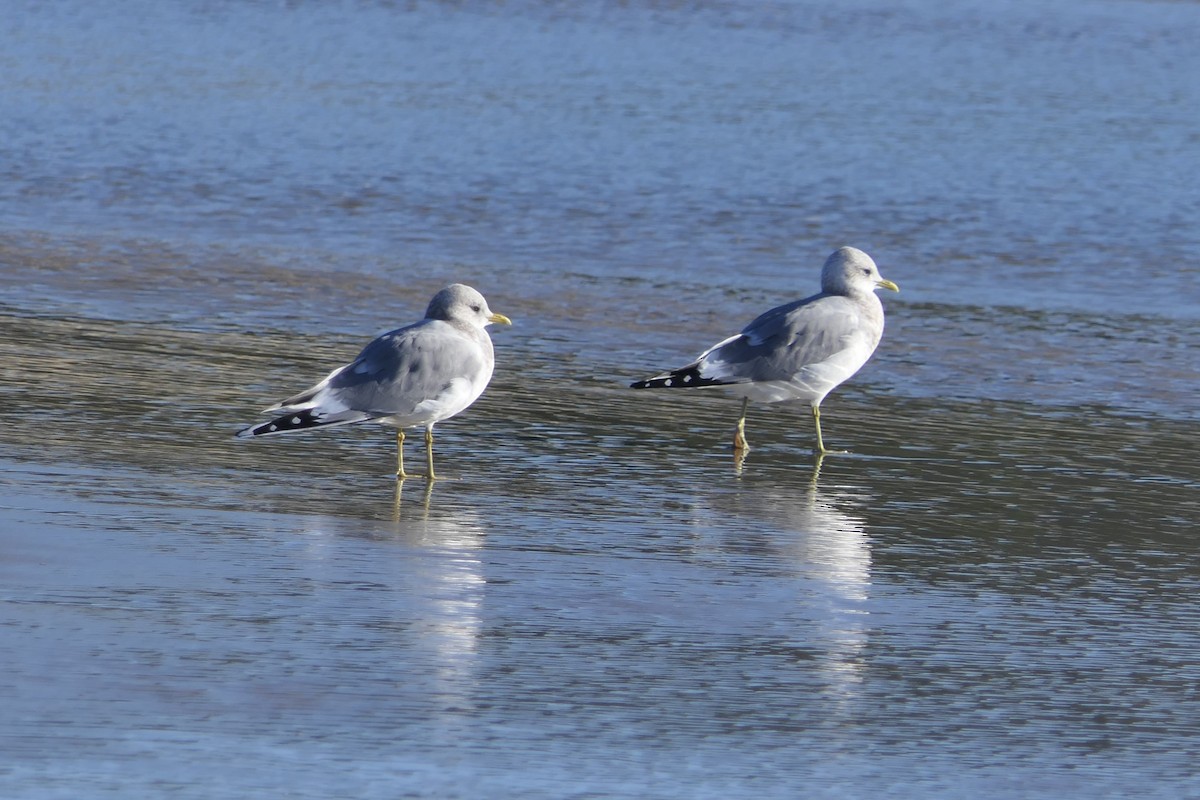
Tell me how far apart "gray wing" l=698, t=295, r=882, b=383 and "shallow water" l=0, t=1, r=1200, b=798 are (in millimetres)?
301

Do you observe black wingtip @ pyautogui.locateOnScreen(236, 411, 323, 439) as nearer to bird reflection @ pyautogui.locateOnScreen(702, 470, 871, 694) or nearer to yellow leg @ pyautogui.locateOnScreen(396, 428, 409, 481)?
yellow leg @ pyautogui.locateOnScreen(396, 428, 409, 481)

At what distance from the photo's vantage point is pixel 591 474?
23.0ft

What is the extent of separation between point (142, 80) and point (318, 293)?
9266mm

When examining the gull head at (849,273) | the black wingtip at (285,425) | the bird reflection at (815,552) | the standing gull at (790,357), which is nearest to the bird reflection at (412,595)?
the black wingtip at (285,425)

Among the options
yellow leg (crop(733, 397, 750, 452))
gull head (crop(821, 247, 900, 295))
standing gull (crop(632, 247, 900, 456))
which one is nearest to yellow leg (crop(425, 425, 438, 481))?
standing gull (crop(632, 247, 900, 456))

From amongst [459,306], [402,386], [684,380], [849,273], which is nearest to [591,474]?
[402,386]

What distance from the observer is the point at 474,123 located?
1769 cm

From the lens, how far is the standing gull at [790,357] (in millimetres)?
7891

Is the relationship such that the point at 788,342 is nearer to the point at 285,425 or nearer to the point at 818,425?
A: the point at 818,425

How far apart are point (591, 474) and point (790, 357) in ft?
4.13

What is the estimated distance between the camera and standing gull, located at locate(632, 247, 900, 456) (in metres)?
7.89

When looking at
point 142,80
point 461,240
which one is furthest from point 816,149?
point 142,80

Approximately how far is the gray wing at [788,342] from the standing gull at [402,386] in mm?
1056

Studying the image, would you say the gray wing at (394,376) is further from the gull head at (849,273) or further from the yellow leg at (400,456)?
Result: the gull head at (849,273)
